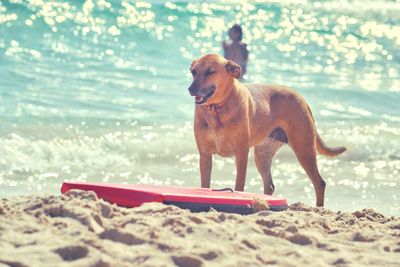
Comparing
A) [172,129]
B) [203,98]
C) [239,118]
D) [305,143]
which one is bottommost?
[172,129]

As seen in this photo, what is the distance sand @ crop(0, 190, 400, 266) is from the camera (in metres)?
4.26

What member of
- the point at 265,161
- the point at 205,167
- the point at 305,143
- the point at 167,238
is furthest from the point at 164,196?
the point at 265,161

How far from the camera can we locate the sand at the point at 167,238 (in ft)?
14.0

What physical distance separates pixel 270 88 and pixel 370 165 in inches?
224

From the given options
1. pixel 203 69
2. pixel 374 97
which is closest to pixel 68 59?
pixel 374 97

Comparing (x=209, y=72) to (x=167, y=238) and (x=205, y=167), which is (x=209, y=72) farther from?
(x=167, y=238)

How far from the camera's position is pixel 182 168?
1244 cm

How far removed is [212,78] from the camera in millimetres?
6965

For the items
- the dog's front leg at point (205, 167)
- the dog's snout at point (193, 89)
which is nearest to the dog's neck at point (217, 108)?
the dog's snout at point (193, 89)

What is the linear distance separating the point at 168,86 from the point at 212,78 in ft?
40.5

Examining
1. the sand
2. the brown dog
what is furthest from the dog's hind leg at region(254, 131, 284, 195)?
the sand

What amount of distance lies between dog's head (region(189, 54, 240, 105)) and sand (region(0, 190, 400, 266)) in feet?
4.74

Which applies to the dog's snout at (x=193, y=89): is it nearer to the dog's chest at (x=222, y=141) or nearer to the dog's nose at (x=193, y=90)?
the dog's nose at (x=193, y=90)

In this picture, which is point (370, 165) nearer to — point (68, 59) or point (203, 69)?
point (203, 69)
